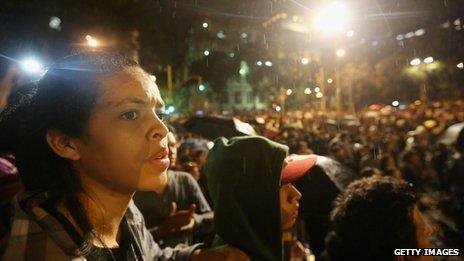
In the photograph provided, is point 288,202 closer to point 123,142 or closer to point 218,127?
point 123,142

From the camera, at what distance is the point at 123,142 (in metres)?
1.54

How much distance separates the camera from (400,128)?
18359 mm

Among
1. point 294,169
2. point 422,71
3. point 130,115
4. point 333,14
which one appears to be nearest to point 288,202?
point 294,169

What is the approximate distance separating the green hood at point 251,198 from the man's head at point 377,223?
838 mm

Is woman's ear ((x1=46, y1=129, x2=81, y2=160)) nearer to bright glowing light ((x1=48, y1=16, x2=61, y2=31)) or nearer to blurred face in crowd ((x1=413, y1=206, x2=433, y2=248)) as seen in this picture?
blurred face in crowd ((x1=413, y1=206, x2=433, y2=248))

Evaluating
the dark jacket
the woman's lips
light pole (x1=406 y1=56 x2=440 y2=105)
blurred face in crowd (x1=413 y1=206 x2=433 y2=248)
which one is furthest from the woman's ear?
light pole (x1=406 y1=56 x2=440 y2=105)

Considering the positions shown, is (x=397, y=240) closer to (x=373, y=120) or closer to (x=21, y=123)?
(x=21, y=123)

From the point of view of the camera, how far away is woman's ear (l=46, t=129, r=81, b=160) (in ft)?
5.09

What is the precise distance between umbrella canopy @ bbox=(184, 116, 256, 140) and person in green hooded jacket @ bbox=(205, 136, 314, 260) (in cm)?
332

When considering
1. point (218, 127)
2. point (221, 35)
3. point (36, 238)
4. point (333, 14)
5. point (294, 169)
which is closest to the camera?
point (36, 238)

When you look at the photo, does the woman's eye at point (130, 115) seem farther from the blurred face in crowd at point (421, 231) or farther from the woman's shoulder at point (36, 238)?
the blurred face in crowd at point (421, 231)

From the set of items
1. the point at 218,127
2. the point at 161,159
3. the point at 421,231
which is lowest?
the point at 421,231

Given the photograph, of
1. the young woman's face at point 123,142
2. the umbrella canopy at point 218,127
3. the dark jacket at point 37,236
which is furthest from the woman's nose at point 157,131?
the umbrella canopy at point 218,127

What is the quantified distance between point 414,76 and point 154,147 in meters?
43.8
